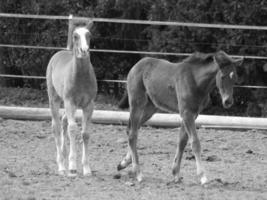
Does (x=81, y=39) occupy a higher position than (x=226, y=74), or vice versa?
(x=81, y=39)

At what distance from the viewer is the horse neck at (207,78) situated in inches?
314

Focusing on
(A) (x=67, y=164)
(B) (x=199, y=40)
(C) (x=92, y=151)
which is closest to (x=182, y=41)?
(B) (x=199, y=40)

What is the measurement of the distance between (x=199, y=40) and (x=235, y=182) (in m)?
7.46

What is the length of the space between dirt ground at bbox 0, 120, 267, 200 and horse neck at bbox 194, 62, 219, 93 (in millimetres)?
1007

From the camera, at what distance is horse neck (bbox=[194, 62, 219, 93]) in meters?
7.99

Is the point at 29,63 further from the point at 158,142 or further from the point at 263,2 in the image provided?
the point at 158,142

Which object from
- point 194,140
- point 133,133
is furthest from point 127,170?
point 194,140

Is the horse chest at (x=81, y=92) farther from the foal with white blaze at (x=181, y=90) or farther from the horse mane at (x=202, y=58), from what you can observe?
the horse mane at (x=202, y=58)

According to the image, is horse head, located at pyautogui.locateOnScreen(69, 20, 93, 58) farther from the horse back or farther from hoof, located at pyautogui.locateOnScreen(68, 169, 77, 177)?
hoof, located at pyautogui.locateOnScreen(68, 169, 77, 177)

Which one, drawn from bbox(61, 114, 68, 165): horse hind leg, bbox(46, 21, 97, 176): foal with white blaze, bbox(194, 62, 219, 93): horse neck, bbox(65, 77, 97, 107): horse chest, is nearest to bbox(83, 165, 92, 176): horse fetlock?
bbox(46, 21, 97, 176): foal with white blaze

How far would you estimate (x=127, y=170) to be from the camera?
8.99m

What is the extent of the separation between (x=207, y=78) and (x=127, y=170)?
168 cm

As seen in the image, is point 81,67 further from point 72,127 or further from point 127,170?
point 127,170

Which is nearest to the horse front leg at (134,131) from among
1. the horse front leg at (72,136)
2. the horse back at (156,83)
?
the horse back at (156,83)
